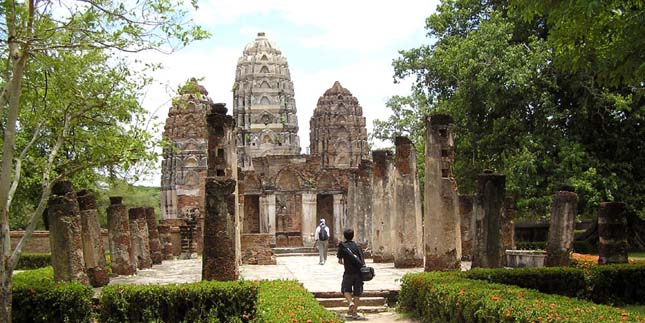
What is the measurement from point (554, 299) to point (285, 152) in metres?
44.3

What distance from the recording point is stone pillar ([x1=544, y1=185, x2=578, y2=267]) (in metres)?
16.1

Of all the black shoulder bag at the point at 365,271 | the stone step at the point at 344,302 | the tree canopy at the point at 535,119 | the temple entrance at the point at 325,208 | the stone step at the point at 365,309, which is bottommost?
the stone step at the point at 365,309

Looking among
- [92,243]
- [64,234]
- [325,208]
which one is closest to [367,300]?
[64,234]

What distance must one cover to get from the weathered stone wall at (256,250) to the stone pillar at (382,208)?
3530mm

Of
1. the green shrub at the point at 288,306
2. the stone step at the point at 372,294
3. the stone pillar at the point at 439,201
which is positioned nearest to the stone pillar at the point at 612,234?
the stone pillar at the point at 439,201

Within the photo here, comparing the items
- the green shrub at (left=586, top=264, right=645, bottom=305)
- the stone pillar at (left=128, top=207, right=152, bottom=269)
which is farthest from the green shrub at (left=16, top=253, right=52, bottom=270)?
the green shrub at (left=586, top=264, right=645, bottom=305)

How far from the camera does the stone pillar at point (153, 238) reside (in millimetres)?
25969

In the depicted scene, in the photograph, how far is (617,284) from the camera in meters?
14.0

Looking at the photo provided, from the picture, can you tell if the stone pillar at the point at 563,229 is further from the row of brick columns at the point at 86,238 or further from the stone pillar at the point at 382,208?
the row of brick columns at the point at 86,238

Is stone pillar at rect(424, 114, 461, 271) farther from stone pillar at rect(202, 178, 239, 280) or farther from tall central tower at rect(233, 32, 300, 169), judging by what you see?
tall central tower at rect(233, 32, 300, 169)

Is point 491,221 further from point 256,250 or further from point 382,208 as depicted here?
point 256,250

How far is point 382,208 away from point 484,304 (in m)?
14.4

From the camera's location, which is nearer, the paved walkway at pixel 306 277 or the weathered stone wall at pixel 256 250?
the paved walkway at pixel 306 277

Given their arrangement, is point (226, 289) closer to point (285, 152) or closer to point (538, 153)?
point (538, 153)
